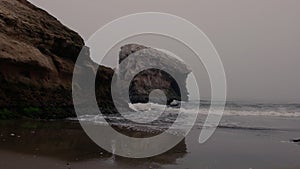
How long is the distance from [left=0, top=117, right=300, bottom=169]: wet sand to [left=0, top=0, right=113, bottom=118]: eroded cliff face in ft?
12.8

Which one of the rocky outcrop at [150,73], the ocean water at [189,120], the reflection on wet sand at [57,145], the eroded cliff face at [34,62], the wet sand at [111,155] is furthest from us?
the rocky outcrop at [150,73]

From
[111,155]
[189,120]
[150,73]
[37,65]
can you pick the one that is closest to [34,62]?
[37,65]

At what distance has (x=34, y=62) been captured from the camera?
61.2 ft

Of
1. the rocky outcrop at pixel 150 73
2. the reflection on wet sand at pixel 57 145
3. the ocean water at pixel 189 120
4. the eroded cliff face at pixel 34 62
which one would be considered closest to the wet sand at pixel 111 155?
the reflection on wet sand at pixel 57 145

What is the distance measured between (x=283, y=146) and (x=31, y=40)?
15411 mm

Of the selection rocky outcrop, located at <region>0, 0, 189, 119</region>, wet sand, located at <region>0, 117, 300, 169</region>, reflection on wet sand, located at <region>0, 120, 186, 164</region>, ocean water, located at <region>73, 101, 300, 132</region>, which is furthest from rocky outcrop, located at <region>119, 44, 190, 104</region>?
wet sand, located at <region>0, 117, 300, 169</region>

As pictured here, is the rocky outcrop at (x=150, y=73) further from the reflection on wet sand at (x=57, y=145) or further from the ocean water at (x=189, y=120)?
the reflection on wet sand at (x=57, y=145)

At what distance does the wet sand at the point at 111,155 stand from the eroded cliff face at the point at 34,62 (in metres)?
3.91

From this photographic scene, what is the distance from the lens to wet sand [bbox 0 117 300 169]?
338 inches

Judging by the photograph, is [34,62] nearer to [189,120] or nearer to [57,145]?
[57,145]

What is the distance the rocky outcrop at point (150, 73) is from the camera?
51.8 meters

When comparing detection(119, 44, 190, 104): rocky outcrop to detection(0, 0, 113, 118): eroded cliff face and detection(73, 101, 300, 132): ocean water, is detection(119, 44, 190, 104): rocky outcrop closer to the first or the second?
detection(73, 101, 300, 132): ocean water

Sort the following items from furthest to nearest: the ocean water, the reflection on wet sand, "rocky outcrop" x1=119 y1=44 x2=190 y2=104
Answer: "rocky outcrop" x1=119 y1=44 x2=190 y2=104 → the ocean water → the reflection on wet sand

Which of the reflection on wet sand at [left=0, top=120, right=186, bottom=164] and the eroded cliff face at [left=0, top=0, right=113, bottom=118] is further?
the eroded cliff face at [left=0, top=0, right=113, bottom=118]
